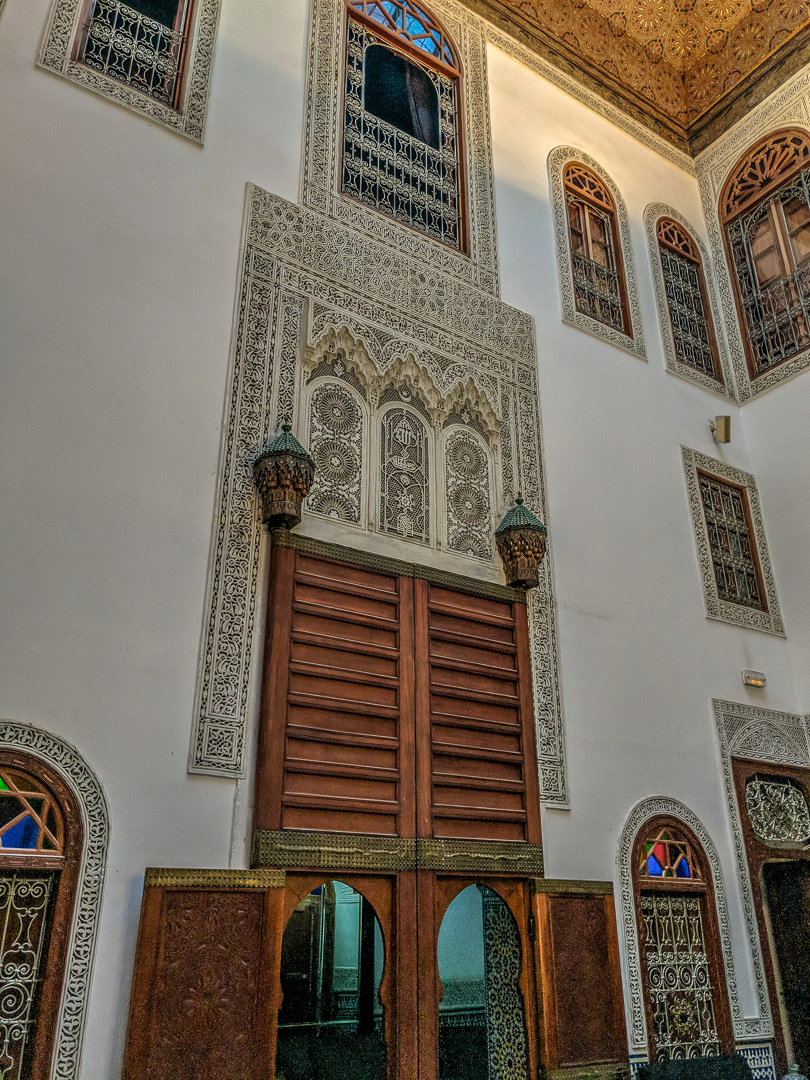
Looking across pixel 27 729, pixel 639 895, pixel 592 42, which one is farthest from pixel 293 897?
pixel 592 42

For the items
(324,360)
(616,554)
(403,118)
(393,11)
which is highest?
(393,11)

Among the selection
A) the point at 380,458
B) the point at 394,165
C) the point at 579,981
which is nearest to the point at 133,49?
the point at 394,165

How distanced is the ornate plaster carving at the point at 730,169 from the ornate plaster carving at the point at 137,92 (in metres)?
3.82

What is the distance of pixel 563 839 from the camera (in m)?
3.65

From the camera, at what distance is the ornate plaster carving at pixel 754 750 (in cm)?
399

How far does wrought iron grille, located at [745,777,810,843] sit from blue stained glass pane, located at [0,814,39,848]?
11.3ft

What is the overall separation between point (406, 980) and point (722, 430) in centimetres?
385

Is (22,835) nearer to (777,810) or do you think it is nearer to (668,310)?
(777,810)

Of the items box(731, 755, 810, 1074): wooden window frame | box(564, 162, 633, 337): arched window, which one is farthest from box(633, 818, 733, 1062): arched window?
box(564, 162, 633, 337): arched window

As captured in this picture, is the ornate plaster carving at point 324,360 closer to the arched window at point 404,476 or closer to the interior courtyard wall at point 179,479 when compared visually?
the interior courtyard wall at point 179,479

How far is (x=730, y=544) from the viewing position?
17.0 feet

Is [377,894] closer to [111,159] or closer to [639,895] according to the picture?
[639,895]

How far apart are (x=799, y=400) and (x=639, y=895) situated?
328 cm

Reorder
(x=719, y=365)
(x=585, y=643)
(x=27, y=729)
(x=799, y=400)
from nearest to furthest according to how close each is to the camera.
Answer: (x=27, y=729) < (x=585, y=643) < (x=799, y=400) < (x=719, y=365)
